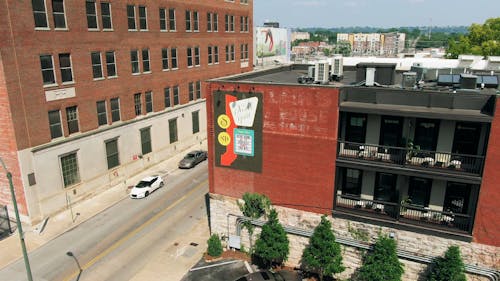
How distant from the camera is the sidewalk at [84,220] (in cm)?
2339

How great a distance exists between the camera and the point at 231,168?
956 inches

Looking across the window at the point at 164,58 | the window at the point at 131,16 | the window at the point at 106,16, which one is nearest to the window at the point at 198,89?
the window at the point at 164,58

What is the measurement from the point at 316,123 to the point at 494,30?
2675 inches

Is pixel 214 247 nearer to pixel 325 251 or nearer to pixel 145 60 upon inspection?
pixel 325 251

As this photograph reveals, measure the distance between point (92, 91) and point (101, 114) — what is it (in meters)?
2.56

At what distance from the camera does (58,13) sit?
96.9ft

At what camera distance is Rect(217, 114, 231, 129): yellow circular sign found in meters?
23.5

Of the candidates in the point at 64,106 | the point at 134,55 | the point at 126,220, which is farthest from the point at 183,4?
the point at 126,220

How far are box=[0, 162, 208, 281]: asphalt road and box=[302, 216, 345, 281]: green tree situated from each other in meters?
11.6

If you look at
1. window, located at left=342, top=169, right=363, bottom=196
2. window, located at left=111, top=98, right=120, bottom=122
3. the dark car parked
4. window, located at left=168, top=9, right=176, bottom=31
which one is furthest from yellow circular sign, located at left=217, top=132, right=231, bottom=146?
window, located at left=168, top=9, right=176, bottom=31

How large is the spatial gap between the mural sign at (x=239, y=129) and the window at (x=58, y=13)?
16.4m

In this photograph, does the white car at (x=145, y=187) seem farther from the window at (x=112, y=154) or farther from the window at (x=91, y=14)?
Answer: the window at (x=91, y=14)

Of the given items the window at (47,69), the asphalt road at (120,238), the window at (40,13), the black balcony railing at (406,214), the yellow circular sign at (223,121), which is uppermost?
the window at (40,13)

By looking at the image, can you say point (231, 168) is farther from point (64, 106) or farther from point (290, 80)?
point (64, 106)
